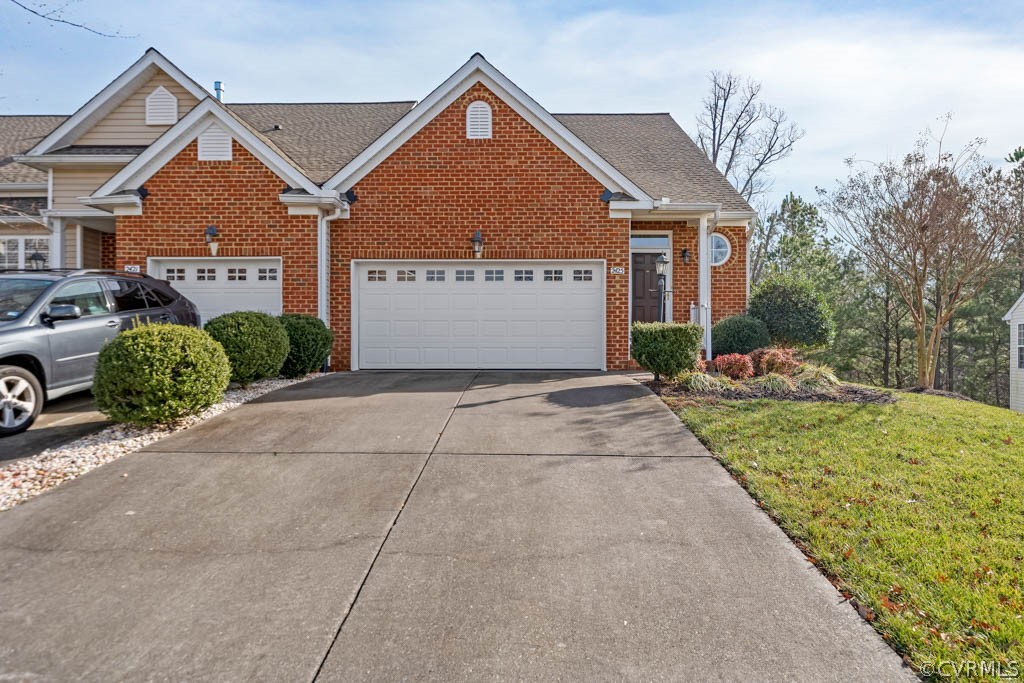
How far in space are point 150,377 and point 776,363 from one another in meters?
8.62

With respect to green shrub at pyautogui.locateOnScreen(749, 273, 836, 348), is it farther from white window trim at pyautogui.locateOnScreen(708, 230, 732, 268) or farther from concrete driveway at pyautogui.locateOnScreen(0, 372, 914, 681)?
concrete driveway at pyautogui.locateOnScreen(0, 372, 914, 681)

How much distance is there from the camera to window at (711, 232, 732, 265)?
13.8 metres

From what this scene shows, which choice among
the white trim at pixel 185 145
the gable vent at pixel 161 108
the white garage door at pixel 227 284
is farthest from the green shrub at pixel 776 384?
the gable vent at pixel 161 108

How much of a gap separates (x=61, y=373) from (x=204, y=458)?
112 inches

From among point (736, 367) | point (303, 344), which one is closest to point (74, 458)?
point (303, 344)

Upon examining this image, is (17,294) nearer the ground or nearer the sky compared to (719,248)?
nearer the ground

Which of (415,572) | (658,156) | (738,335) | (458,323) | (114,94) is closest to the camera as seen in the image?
(415,572)

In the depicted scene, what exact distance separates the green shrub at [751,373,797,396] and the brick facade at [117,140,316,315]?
8.10m

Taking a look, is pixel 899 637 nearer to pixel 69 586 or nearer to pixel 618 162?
pixel 69 586

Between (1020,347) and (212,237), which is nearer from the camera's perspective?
(212,237)

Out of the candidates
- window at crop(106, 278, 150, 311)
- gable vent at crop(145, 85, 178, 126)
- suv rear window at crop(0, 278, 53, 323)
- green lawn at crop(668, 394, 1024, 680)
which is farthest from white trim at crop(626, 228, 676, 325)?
gable vent at crop(145, 85, 178, 126)

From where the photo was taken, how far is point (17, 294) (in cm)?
710

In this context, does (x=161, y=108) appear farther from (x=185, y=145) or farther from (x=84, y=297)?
(x=84, y=297)

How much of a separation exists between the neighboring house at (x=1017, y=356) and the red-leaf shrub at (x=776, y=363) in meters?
13.2
